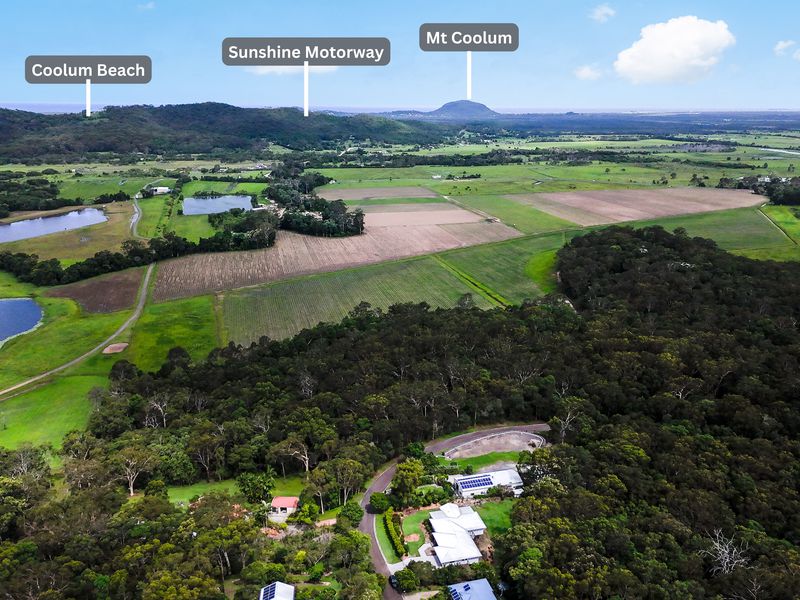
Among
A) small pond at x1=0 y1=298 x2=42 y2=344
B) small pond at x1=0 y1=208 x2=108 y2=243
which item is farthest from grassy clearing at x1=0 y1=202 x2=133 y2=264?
small pond at x1=0 y1=298 x2=42 y2=344

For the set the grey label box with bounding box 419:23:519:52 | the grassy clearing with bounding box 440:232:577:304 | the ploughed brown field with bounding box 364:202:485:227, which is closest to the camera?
the grey label box with bounding box 419:23:519:52

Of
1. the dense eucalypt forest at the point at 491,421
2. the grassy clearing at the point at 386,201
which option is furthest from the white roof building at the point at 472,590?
the grassy clearing at the point at 386,201

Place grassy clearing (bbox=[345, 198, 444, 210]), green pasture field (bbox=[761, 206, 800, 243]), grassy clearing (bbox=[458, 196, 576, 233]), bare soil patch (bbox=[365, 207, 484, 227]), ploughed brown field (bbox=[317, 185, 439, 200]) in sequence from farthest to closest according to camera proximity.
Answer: ploughed brown field (bbox=[317, 185, 439, 200]) < grassy clearing (bbox=[345, 198, 444, 210]) < bare soil patch (bbox=[365, 207, 484, 227]) < grassy clearing (bbox=[458, 196, 576, 233]) < green pasture field (bbox=[761, 206, 800, 243])

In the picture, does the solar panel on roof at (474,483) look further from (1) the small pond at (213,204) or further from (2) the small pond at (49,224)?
(2) the small pond at (49,224)

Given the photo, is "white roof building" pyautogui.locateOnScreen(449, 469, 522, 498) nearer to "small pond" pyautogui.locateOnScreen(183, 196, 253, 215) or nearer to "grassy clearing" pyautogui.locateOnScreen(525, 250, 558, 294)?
"grassy clearing" pyautogui.locateOnScreen(525, 250, 558, 294)

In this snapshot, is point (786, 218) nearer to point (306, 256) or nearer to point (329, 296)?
point (329, 296)
